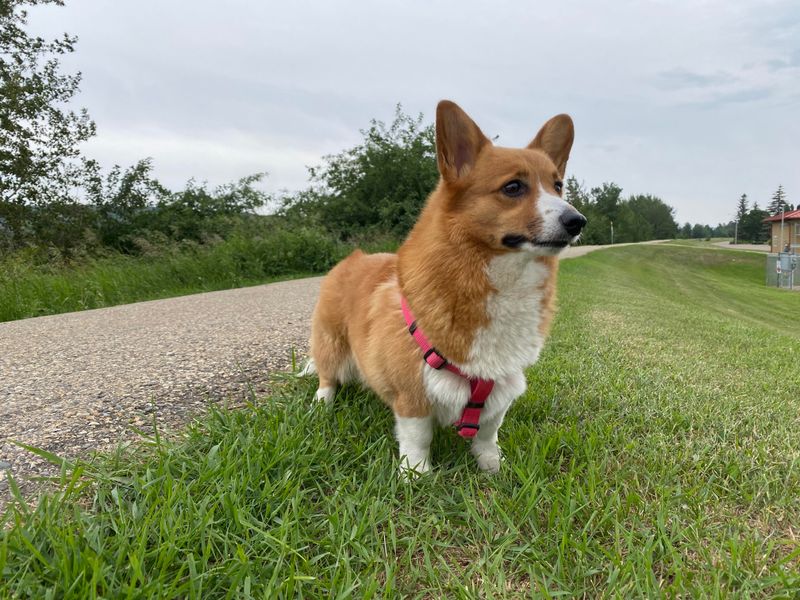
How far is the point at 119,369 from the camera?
3174mm

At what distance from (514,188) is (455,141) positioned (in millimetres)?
305

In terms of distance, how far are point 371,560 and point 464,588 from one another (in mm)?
289

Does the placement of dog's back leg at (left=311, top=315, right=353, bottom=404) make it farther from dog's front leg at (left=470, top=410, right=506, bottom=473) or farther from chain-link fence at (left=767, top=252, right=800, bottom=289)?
chain-link fence at (left=767, top=252, right=800, bottom=289)

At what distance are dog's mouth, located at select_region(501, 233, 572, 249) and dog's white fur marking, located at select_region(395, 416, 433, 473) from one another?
0.75 meters

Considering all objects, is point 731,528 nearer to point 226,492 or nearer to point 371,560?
point 371,560

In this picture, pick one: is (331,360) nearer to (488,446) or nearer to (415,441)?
(415,441)

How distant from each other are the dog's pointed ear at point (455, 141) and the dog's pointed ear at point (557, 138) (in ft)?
1.35

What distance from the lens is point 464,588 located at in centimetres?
138

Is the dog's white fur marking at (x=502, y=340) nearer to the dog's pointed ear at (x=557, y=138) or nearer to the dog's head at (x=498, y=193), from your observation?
the dog's head at (x=498, y=193)

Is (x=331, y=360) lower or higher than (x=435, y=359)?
lower

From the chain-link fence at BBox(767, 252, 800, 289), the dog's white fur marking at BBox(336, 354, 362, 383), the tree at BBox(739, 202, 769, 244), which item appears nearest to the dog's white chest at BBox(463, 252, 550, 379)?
the dog's white fur marking at BBox(336, 354, 362, 383)

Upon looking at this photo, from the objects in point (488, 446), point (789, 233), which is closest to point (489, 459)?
point (488, 446)

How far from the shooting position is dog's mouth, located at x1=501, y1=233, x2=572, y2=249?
1774 mm

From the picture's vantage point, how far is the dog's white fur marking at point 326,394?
2559 millimetres
